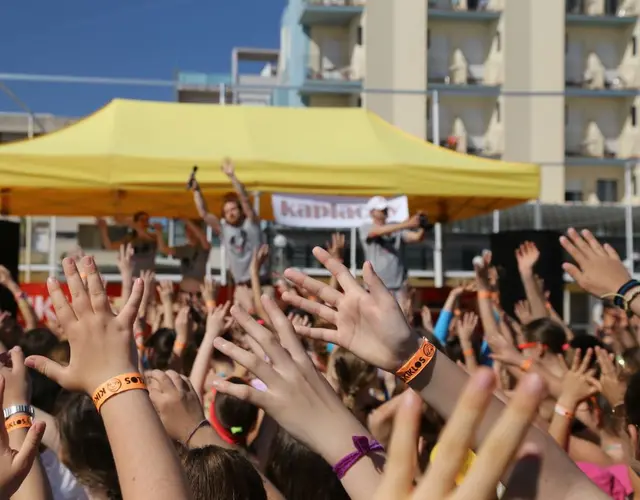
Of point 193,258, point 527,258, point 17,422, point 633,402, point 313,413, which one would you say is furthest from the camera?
point 193,258

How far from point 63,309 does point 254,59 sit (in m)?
46.4

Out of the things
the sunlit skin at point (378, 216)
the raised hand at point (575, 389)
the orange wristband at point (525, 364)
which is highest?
the sunlit skin at point (378, 216)

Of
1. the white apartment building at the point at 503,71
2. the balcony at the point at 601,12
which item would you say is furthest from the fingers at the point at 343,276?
the balcony at the point at 601,12

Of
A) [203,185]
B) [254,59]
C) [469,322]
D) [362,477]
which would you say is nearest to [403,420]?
[362,477]

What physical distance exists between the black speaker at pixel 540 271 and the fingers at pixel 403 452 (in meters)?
7.31

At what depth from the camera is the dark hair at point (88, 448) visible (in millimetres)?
2236

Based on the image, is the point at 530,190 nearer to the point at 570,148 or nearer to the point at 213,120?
the point at 213,120

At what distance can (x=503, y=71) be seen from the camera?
32.8 metres

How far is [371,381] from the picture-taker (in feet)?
11.2

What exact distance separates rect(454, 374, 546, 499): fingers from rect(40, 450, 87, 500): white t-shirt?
1906 millimetres

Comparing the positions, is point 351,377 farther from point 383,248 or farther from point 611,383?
point 383,248

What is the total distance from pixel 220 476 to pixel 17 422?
2.10ft

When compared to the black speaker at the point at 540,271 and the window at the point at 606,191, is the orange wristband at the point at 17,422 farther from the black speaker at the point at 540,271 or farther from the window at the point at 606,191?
the window at the point at 606,191

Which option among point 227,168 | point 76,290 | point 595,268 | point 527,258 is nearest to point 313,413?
point 76,290
